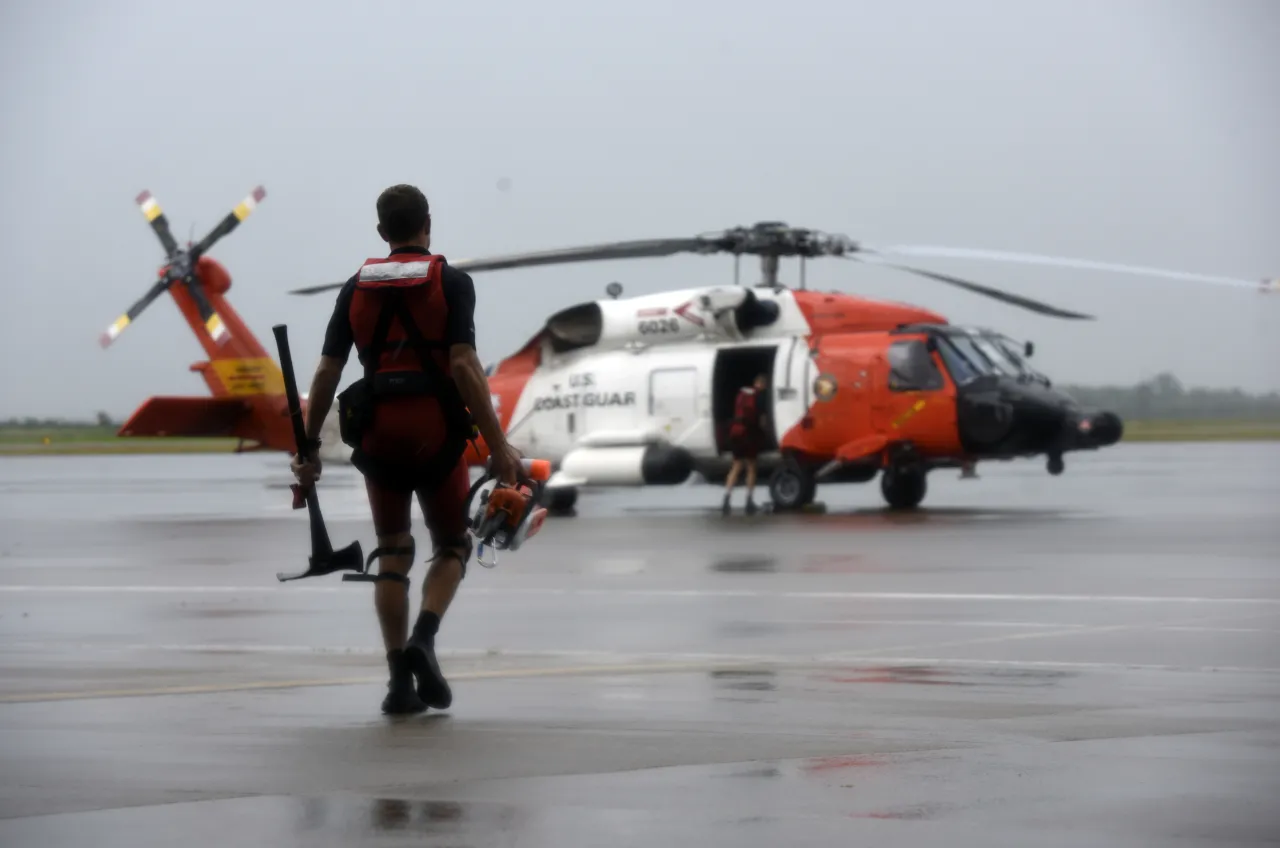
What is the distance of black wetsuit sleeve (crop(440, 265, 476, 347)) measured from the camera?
744 centimetres

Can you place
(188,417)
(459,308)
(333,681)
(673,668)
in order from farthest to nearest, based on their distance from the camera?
(188,417)
(673,668)
(333,681)
(459,308)

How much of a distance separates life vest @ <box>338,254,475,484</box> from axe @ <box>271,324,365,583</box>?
195 millimetres

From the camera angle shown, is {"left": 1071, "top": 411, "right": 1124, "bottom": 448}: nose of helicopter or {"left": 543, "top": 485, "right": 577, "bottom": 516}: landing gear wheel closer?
{"left": 1071, "top": 411, "right": 1124, "bottom": 448}: nose of helicopter

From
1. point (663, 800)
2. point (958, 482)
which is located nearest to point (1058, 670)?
point (663, 800)

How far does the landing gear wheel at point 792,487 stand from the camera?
24188mm

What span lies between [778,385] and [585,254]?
3277 millimetres

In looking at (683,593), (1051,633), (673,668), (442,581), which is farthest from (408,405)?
(683,593)

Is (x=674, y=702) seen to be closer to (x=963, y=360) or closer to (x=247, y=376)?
(x=963, y=360)

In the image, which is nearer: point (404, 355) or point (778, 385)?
point (404, 355)

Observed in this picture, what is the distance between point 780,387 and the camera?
24297 mm

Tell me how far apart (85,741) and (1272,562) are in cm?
1033

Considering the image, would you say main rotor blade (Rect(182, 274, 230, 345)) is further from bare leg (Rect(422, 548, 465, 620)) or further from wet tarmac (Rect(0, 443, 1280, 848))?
bare leg (Rect(422, 548, 465, 620))

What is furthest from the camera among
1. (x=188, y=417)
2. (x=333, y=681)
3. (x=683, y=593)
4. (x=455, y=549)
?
(x=188, y=417)

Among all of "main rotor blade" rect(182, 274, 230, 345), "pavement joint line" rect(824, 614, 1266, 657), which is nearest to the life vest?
"pavement joint line" rect(824, 614, 1266, 657)
